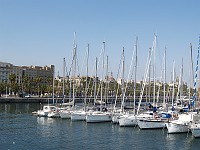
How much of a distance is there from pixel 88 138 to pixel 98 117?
14.3 m

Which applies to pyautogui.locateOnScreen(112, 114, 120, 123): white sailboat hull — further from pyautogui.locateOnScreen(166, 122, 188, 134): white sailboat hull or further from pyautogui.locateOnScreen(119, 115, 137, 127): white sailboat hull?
pyautogui.locateOnScreen(166, 122, 188, 134): white sailboat hull

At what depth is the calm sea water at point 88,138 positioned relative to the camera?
118ft

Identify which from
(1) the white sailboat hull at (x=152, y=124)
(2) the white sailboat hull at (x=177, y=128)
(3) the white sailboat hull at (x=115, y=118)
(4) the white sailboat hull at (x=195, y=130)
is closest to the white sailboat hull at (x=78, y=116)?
(3) the white sailboat hull at (x=115, y=118)

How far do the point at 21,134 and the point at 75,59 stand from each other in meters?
25.8

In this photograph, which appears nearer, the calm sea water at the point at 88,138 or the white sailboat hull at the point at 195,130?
the calm sea water at the point at 88,138

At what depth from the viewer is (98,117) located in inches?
2175

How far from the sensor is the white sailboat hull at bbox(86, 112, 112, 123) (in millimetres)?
54875

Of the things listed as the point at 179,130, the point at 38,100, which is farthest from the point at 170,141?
the point at 38,100

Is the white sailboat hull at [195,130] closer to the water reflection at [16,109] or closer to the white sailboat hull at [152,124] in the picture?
the white sailboat hull at [152,124]

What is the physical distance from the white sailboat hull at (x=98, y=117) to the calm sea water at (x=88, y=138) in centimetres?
353

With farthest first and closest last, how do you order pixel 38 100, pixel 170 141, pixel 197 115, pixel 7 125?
1. pixel 38 100
2. pixel 7 125
3. pixel 197 115
4. pixel 170 141

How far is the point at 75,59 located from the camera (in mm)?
66750

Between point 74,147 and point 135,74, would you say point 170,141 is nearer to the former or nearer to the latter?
point 74,147

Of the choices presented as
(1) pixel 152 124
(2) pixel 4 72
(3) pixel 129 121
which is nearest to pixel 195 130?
(1) pixel 152 124
